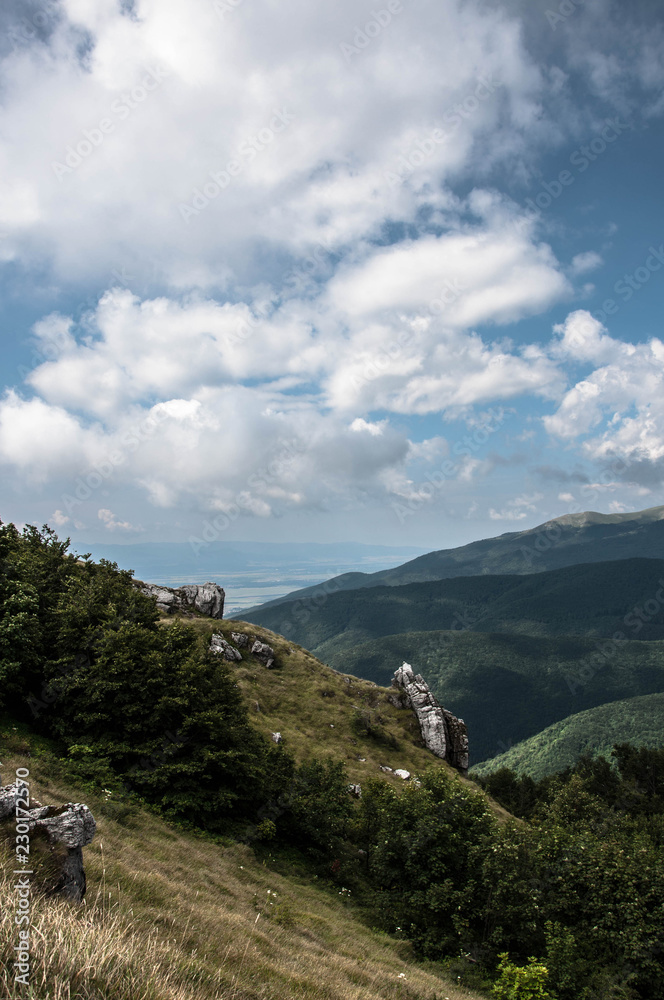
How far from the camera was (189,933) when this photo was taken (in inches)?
384

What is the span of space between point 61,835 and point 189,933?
3592mm

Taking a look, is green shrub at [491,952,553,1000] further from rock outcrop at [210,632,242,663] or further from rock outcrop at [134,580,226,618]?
rock outcrop at [134,580,226,618]

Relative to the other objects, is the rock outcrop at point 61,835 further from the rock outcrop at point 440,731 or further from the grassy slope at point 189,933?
the rock outcrop at point 440,731

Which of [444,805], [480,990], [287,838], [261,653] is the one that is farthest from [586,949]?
[261,653]

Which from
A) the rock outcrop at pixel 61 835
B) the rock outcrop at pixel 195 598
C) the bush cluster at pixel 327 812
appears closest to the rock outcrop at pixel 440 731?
the bush cluster at pixel 327 812

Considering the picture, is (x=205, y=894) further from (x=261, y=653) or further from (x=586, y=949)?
(x=261, y=653)

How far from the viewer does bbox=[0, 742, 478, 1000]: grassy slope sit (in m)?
5.19

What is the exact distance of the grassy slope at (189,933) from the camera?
519cm

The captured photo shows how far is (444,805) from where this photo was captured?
2892 centimetres

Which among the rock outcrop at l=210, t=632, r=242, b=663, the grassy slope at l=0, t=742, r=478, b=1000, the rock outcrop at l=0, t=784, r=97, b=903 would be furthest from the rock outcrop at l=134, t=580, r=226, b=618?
the rock outcrop at l=0, t=784, r=97, b=903

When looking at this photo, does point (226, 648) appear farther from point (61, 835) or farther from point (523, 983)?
point (61, 835)

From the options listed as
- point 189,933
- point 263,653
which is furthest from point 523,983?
point 263,653

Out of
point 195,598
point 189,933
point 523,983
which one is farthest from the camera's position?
point 195,598

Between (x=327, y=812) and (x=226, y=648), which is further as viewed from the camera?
(x=226, y=648)
